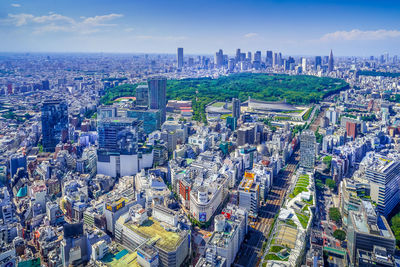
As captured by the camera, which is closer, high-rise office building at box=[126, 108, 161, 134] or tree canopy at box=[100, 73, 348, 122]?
high-rise office building at box=[126, 108, 161, 134]

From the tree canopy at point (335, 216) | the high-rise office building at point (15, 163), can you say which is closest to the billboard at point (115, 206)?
the high-rise office building at point (15, 163)

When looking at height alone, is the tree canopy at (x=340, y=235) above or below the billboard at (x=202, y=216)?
below

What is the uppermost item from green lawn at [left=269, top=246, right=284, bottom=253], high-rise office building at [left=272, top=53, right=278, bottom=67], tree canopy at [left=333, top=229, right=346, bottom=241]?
high-rise office building at [left=272, top=53, right=278, bottom=67]

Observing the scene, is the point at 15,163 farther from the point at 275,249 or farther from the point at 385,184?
the point at 385,184

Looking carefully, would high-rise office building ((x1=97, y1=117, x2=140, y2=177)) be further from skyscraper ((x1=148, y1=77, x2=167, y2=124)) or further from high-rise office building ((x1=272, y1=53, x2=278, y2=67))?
high-rise office building ((x1=272, y1=53, x2=278, y2=67))

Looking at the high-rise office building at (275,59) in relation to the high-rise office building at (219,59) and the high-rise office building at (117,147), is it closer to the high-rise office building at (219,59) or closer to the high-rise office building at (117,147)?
the high-rise office building at (219,59)

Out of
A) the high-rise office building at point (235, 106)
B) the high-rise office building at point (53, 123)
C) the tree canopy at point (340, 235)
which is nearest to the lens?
the tree canopy at point (340, 235)

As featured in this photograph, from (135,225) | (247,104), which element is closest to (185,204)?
(135,225)

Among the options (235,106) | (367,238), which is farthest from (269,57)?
(367,238)

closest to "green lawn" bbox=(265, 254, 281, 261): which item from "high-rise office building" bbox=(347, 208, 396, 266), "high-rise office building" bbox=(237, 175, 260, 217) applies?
"high-rise office building" bbox=(347, 208, 396, 266)
